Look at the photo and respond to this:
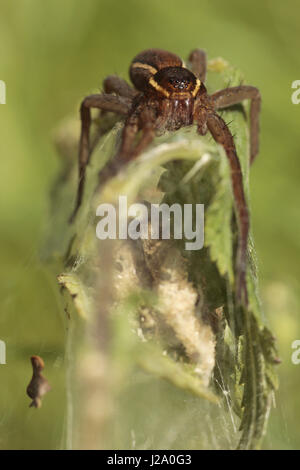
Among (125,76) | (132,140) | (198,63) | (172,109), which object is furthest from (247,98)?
(125,76)

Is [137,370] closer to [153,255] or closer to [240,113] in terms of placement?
[153,255]

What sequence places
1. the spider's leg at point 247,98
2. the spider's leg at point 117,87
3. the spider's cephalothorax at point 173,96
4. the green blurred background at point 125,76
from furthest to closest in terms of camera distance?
1. the green blurred background at point 125,76
2. the spider's leg at point 117,87
3. the spider's leg at point 247,98
4. the spider's cephalothorax at point 173,96

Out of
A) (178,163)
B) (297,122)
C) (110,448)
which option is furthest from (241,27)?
(110,448)

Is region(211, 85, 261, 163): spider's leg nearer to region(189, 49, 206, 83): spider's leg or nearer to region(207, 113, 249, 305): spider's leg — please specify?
region(189, 49, 206, 83): spider's leg

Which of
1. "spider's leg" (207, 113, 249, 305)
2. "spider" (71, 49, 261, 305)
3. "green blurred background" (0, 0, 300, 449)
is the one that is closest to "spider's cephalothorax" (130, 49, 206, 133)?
"spider" (71, 49, 261, 305)

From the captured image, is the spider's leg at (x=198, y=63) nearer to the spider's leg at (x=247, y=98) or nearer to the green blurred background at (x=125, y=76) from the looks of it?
the spider's leg at (x=247, y=98)

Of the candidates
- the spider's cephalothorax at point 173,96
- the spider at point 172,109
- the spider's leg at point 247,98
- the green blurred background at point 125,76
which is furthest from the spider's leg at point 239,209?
the green blurred background at point 125,76

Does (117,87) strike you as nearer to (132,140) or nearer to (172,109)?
(172,109)
